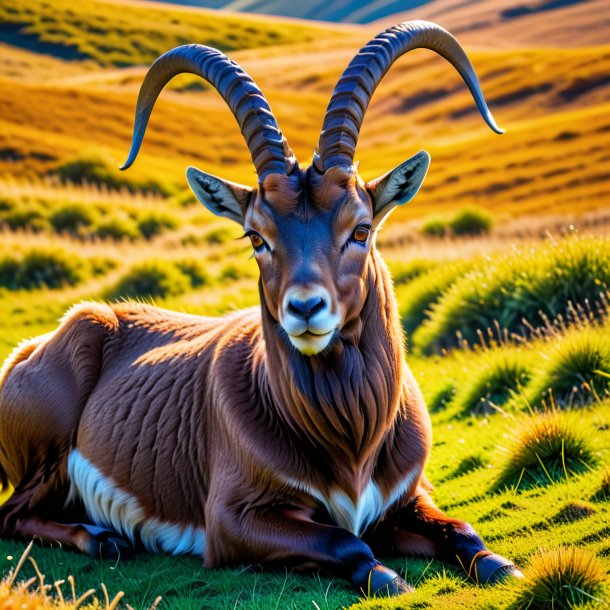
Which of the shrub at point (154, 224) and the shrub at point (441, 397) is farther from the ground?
the shrub at point (441, 397)

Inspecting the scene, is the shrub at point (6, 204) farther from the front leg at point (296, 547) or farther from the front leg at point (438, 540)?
the front leg at point (438, 540)

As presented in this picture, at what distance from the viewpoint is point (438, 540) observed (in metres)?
6.86

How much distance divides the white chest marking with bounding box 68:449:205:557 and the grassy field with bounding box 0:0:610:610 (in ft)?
0.75

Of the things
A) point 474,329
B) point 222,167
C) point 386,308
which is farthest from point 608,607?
point 222,167

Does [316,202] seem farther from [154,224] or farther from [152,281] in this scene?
[154,224]

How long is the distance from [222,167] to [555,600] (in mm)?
44328

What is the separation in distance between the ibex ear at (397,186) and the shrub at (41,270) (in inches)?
704

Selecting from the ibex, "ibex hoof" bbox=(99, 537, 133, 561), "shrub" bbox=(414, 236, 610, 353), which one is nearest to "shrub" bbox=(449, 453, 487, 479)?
the ibex

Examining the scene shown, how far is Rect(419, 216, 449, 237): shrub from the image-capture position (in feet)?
87.8

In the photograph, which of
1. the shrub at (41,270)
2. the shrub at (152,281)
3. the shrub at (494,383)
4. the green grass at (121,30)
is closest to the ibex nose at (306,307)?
the shrub at (494,383)

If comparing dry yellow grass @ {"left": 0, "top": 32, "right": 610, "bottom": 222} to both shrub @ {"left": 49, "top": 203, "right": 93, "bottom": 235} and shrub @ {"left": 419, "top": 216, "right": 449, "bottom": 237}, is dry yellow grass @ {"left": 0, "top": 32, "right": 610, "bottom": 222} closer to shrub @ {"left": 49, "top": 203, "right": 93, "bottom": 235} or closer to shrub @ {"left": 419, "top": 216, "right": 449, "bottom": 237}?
shrub @ {"left": 419, "top": 216, "right": 449, "bottom": 237}

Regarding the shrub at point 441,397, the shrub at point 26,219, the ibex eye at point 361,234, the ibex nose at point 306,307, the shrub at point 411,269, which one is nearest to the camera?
the ibex nose at point 306,307

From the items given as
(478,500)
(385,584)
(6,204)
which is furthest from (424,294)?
(6,204)

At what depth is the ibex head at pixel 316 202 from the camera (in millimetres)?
6176
